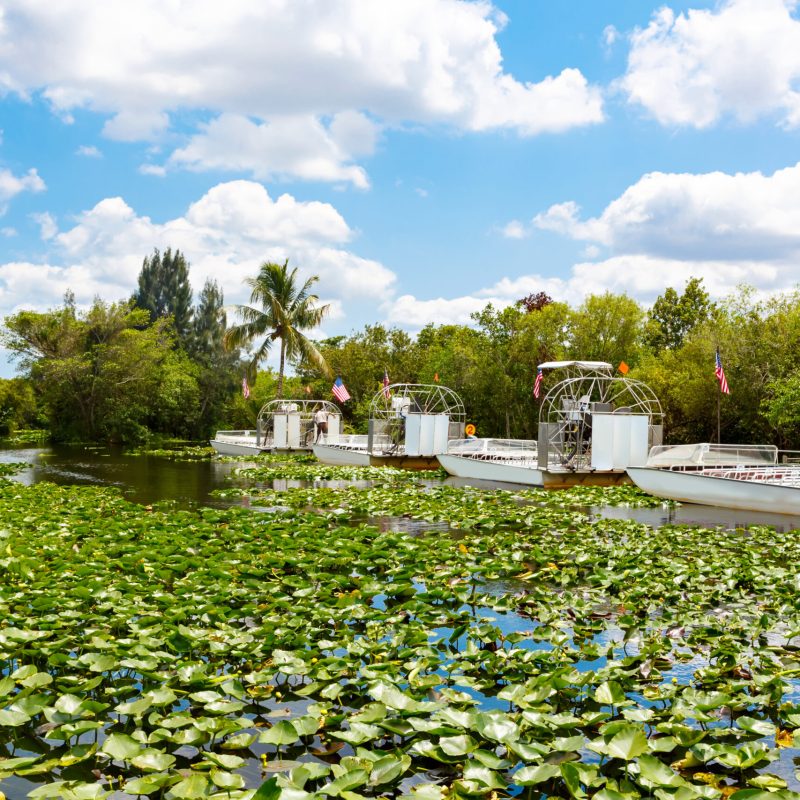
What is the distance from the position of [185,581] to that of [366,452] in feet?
72.9

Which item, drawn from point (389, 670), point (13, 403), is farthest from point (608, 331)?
point (13, 403)

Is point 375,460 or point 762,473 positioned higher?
point 762,473

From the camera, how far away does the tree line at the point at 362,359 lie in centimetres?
3047

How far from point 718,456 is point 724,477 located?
2.18 meters

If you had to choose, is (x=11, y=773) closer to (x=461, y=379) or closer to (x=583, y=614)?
(x=583, y=614)

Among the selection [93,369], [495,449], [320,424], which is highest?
[93,369]

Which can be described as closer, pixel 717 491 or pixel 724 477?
pixel 717 491

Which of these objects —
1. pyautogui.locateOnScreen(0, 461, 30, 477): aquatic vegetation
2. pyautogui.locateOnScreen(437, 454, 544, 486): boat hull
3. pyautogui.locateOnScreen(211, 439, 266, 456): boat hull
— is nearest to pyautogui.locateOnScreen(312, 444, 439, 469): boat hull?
pyautogui.locateOnScreen(437, 454, 544, 486): boat hull

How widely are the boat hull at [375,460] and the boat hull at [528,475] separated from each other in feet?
10.5

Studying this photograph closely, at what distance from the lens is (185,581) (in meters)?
8.16

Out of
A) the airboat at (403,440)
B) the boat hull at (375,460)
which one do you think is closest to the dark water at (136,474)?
the boat hull at (375,460)

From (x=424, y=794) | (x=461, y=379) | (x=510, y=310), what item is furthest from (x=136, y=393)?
(x=424, y=794)

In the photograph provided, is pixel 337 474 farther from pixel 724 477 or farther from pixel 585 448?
pixel 724 477

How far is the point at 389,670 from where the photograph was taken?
556 centimetres
